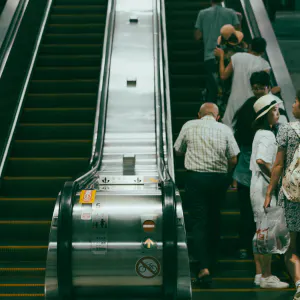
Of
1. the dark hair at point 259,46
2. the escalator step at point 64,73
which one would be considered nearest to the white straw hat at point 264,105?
the dark hair at point 259,46

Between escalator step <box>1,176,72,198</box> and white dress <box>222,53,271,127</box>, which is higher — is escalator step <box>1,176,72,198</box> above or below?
below

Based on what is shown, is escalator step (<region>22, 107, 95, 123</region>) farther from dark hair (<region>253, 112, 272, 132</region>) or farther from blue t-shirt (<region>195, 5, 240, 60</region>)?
dark hair (<region>253, 112, 272, 132</region>)

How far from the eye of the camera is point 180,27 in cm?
1051

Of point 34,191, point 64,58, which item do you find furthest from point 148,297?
point 64,58

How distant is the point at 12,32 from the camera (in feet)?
27.6

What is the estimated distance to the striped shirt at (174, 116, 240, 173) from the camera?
564 cm

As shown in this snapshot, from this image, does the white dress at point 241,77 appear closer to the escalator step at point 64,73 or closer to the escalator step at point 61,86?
the escalator step at point 61,86

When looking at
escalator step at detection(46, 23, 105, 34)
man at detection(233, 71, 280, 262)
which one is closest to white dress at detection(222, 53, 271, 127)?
man at detection(233, 71, 280, 262)

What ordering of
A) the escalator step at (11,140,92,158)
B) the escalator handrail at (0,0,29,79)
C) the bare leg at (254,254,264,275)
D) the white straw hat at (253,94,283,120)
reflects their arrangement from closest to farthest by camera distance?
the bare leg at (254,254,264,275) < the white straw hat at (253,94,283,120) < the escalator step at (11,140,92,158) < the escalator handrail at (0,0,29,79)

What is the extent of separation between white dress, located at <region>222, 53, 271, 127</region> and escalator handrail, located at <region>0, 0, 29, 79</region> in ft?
9.41

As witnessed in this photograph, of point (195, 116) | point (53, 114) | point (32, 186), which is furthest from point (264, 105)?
point (53, 114)

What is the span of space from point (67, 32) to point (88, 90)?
1.84 meters

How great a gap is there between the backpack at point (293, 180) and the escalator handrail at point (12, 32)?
4289 mm

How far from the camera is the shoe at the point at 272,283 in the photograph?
17.4ft
